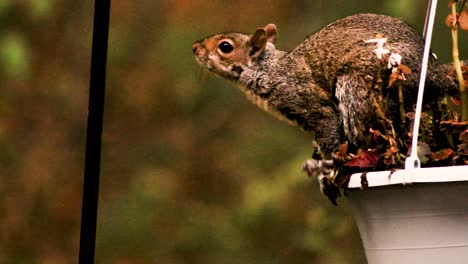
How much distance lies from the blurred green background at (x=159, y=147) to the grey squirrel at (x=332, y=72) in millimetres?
335

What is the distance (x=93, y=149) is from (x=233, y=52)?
1.99ft

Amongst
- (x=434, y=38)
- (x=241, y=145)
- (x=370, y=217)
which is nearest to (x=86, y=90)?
(x=241, y=145)

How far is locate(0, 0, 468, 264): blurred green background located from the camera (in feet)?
5.71

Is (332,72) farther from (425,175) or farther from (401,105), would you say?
(425,175)

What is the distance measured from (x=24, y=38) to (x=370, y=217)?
112 centimetres

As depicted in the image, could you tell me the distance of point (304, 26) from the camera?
1.74 metres

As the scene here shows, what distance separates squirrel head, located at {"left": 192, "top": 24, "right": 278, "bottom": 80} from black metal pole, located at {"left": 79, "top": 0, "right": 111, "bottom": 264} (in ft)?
1.85

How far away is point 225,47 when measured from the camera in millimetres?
1416

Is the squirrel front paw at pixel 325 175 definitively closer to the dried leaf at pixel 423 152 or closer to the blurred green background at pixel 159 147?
the dried leaf at pixel 423 152

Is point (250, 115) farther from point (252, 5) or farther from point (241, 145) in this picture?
point (252, 5)

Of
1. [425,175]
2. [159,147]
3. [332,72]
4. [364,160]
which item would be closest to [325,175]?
[364,160]

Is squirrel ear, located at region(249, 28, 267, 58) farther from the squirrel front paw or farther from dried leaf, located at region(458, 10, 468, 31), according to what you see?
dried leaf, located at region(458, 10, 468, 31)

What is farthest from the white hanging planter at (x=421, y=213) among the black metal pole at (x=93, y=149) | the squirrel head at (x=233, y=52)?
the squirrel head at (x=233, y=52)

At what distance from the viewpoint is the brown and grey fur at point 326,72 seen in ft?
3.70
